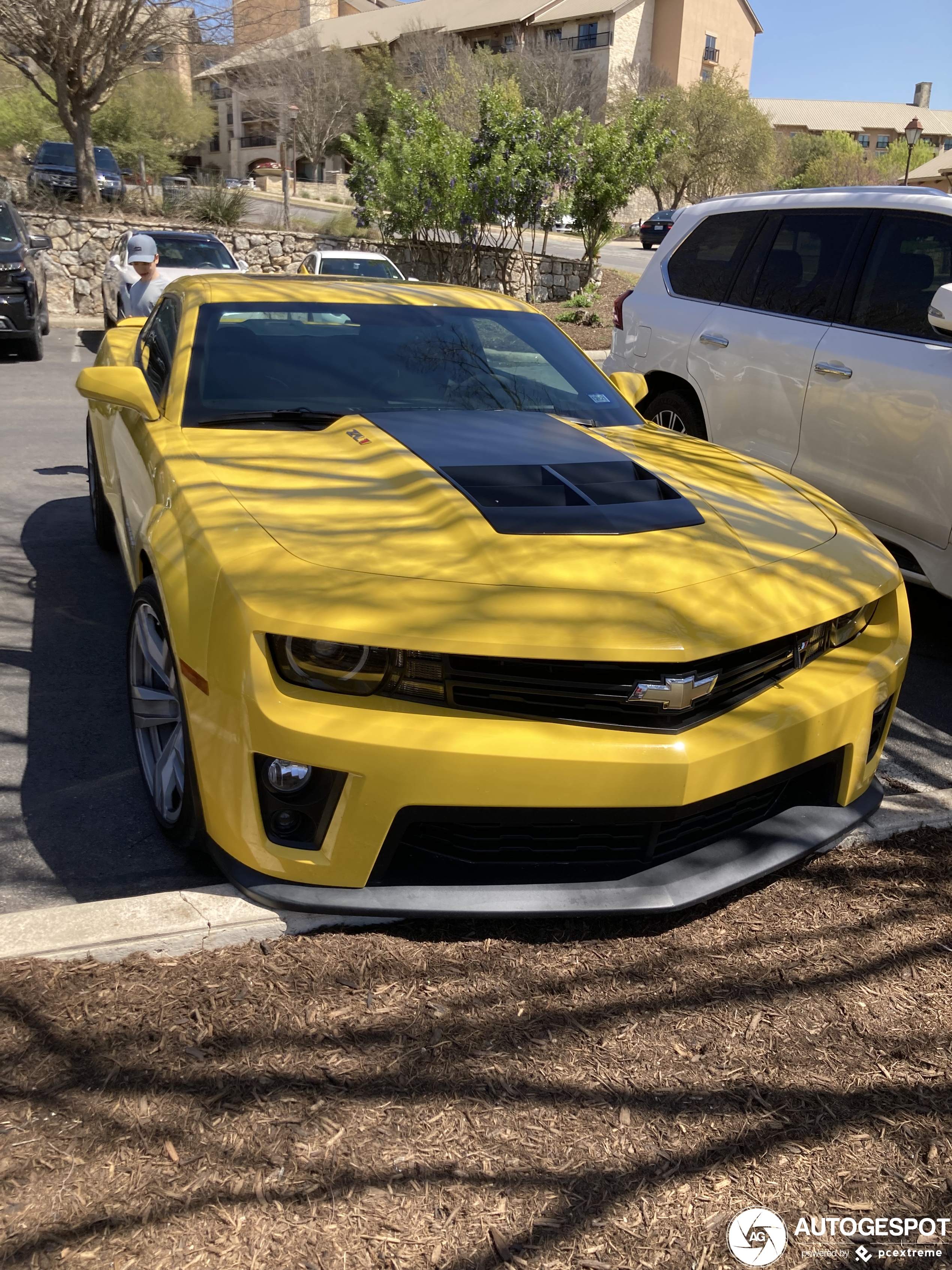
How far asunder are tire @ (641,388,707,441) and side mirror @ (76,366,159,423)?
10.1 feet

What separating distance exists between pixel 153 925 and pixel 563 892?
3.20 ft

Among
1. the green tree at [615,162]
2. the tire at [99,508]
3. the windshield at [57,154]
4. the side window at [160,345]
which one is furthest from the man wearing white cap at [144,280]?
the windshield at [57,154]

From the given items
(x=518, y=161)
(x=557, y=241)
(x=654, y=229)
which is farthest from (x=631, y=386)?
(x=654, y=229)

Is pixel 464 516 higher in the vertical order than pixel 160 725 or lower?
higher

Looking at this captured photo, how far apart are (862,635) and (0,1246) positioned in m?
2.61

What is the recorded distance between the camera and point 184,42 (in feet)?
72.1

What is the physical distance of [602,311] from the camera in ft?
68.5

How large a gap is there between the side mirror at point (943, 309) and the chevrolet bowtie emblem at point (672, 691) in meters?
2.53

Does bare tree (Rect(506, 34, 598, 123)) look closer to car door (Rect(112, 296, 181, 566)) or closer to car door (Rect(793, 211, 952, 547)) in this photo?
car door (Rect(793, 211, 952, 547))

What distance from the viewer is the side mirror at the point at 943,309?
14.0 feet

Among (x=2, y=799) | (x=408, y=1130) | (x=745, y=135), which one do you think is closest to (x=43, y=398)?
(x=2, y=799)

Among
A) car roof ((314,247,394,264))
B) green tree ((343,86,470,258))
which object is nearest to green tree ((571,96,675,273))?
green tree ((343,86,470,258))

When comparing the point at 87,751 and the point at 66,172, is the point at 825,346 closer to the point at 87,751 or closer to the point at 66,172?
the point at 87,751

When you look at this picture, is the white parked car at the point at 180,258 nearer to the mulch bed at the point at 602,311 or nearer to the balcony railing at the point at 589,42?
the mulch bed at the point at 602,311
